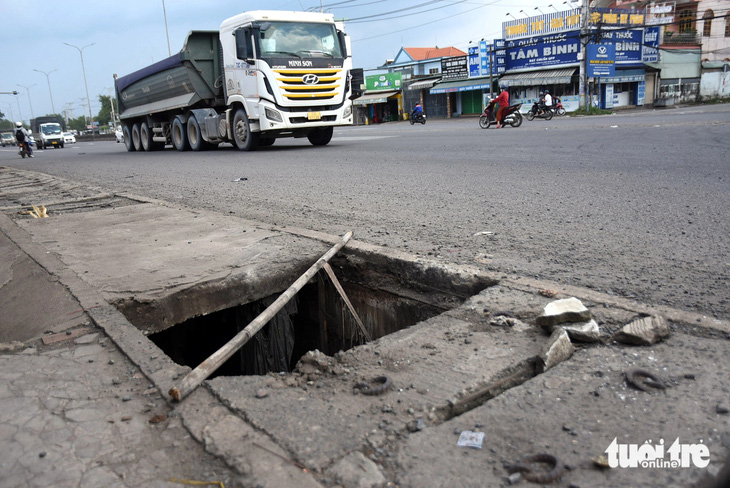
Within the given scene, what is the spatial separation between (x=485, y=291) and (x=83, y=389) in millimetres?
1959

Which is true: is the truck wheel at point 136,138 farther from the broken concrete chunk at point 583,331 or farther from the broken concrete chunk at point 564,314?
the broken concrete chunk at point 583,331

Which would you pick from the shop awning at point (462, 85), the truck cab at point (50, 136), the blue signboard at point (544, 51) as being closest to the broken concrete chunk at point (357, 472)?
the blue signboard at point (544, 51)

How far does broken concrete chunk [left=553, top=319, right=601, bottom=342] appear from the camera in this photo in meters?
2.32

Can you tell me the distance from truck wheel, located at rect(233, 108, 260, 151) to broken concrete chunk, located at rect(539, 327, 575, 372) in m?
13.1

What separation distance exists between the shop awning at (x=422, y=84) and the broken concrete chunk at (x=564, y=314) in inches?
1690

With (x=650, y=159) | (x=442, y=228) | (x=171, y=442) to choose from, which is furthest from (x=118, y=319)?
(x=650, y=159)

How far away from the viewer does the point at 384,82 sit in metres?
47.5

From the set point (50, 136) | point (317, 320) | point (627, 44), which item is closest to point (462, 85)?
point (627, 44)

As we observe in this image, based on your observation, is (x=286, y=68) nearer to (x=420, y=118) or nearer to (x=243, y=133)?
(x=243, y=133)

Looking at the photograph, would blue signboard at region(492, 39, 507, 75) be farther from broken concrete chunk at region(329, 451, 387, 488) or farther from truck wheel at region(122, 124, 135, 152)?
broken concrete chunk at region(329, 451, 387, 488)

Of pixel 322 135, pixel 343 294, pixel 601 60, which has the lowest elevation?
pixel 343 294

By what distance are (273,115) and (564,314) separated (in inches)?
474

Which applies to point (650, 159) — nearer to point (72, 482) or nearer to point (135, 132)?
point (72, 482)

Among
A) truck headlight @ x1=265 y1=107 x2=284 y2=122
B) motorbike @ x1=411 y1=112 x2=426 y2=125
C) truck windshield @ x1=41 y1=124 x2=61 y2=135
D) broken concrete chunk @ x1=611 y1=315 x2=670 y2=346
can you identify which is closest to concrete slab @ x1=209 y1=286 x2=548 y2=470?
broken concrete chunk @ x1=611 y1=315 x2=670 y2=346
